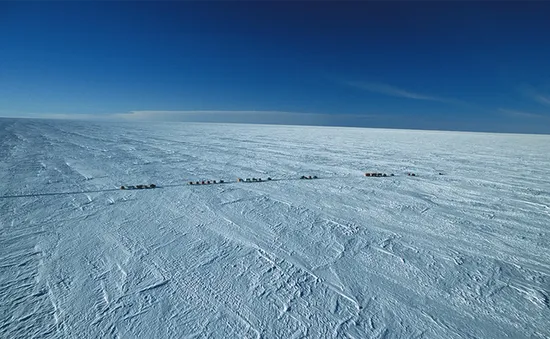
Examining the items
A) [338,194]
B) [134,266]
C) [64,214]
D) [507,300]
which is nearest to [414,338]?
[507,300]

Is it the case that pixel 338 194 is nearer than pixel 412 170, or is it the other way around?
pixel 338 194

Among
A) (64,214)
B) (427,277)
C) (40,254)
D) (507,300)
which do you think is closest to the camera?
(507,300)

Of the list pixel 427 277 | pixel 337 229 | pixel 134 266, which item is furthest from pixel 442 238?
pixel 134 266

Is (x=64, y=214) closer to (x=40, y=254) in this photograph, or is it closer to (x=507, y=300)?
(x=40, y=254)

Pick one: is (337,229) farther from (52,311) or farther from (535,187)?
(535,187)

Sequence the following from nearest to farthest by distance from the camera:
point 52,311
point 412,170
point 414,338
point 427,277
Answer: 1. point 414,338
2. point 52,311
3. point 427,277
4. point 412,170

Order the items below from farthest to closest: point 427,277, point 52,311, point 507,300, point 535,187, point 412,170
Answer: point 412,170
point 535,187
point 427,277
point 507,300
point 52,311
